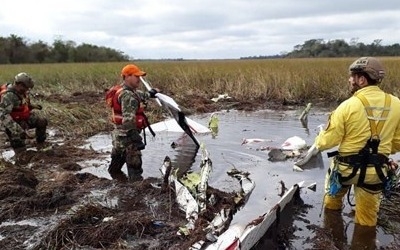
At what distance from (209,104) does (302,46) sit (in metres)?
49.4

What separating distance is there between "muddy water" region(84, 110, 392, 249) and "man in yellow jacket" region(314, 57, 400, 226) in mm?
748

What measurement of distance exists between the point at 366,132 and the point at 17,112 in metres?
6.96

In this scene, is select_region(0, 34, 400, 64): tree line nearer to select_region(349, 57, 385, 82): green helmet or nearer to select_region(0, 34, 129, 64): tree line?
select_region(0, 34, 129, 64): tree line

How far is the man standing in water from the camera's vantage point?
4141mm

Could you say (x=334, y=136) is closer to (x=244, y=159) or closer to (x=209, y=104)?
(x=244, y=159)

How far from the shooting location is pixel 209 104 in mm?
15625

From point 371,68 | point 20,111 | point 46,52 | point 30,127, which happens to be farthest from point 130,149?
point 46,52

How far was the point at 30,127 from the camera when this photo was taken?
9188 mm

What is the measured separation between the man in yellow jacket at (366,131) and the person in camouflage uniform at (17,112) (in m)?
6.26

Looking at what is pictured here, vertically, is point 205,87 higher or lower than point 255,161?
higher

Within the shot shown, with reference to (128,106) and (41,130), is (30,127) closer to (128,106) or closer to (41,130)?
(41,130)

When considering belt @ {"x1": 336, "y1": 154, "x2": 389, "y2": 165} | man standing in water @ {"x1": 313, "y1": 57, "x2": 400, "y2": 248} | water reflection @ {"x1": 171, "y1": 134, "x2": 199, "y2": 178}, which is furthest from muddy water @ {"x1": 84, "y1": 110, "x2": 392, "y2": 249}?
belt @ {"x1": 336, "y1": 154, "x2": 389, "y2": 165}

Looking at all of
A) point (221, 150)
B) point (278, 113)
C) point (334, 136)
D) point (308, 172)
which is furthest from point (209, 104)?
point (334, 136)

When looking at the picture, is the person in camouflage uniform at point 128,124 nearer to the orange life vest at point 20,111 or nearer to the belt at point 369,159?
the orange life vest at point 20,111
